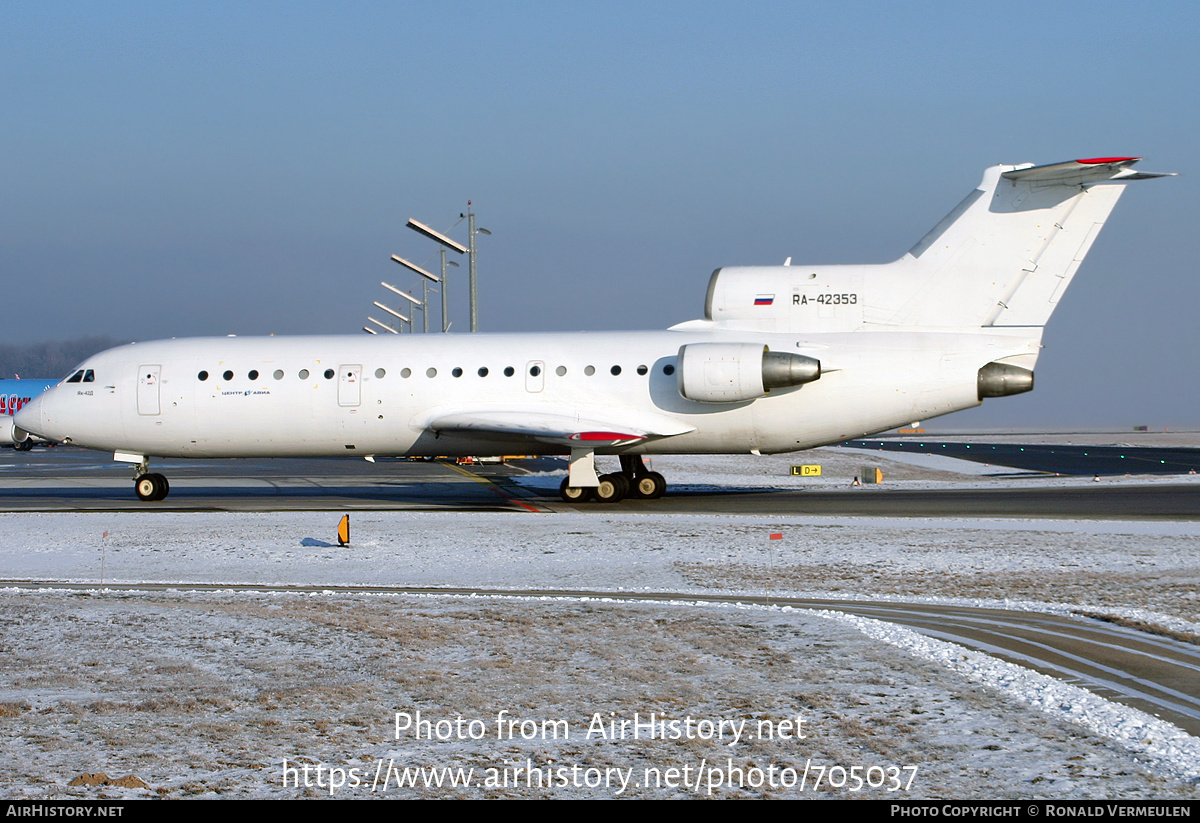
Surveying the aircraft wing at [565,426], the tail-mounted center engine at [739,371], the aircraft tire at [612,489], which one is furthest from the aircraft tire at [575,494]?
the tail-mounted center engine at [739,371]

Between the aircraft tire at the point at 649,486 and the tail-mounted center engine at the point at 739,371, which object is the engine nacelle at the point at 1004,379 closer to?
the tail-mounted center engine at the point at 739,371

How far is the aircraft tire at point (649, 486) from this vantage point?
2536 centimetres

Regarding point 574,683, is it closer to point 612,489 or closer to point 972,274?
point 612,489

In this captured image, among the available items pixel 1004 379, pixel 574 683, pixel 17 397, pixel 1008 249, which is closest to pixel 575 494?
pixel 1004 379

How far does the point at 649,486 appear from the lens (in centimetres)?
2536

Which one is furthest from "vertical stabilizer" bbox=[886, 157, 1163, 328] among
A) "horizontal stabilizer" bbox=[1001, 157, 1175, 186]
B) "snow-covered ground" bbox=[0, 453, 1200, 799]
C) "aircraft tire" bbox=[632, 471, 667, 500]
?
"snow-covered ground" bbox=[0, 453, 1200, 799]

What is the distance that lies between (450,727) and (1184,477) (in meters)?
28.5

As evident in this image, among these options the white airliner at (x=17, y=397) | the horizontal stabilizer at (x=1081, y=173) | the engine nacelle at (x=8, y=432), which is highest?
the horizontal stabilizer at (x=1081, y=173)

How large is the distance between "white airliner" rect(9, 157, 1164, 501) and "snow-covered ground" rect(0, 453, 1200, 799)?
25.3 ft

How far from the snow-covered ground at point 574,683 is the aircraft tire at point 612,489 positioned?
9.22m

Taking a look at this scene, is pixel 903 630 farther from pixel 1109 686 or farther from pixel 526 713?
→ pixel 526 713

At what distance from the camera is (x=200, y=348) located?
25547 millimetres

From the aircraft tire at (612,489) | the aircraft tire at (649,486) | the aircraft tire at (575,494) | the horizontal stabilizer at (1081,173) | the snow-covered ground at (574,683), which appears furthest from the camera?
the aircraft tire at (649,486)

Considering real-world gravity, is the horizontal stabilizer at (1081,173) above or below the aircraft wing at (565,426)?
above
